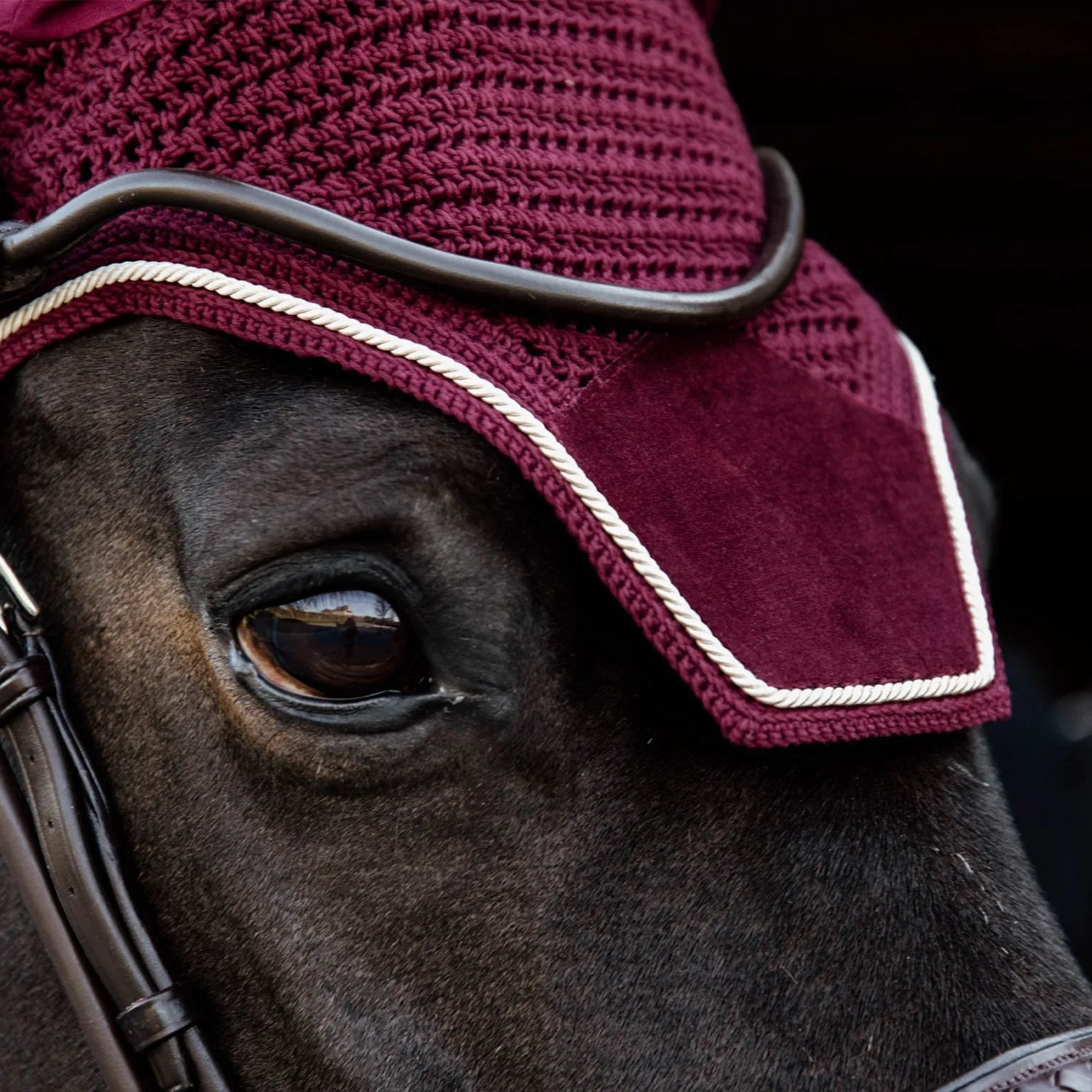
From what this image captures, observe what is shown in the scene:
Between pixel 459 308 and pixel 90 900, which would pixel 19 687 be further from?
pixel 459 308

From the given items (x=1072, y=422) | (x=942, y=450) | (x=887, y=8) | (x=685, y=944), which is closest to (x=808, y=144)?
(x=887, y=8)

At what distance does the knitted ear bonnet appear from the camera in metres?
1.17

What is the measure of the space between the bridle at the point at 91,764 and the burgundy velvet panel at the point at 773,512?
76 mm

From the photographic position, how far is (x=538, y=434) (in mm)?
1148

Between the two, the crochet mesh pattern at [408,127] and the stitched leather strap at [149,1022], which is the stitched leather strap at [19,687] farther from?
the crochet mesh pattern at [408,127]

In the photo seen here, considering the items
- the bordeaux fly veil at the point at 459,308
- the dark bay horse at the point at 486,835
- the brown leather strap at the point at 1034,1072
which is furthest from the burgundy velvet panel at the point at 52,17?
the brown leather strap at the point at 1034,1072

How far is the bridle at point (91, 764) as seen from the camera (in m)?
1.17

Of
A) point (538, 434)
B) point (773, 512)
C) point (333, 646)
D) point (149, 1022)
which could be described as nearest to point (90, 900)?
point (149, 1022)

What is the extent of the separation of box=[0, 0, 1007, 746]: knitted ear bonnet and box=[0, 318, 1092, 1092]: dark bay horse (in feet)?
0.22

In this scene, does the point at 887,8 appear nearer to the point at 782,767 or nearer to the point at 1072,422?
the point at 1072,422

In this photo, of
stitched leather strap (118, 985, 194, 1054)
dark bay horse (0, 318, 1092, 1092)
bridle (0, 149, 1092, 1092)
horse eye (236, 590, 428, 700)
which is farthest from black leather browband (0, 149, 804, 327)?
stitched leather strap (118, 985, 194, 1054)

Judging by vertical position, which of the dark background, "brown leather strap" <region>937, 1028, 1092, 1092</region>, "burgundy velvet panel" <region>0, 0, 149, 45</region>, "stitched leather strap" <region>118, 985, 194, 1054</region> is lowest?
the dark background

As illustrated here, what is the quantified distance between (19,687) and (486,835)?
0.45 metres

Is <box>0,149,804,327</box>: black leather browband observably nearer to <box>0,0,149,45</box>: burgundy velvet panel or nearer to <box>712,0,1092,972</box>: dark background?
<box>0,0,149,45</box>: burgundy velvet panel
